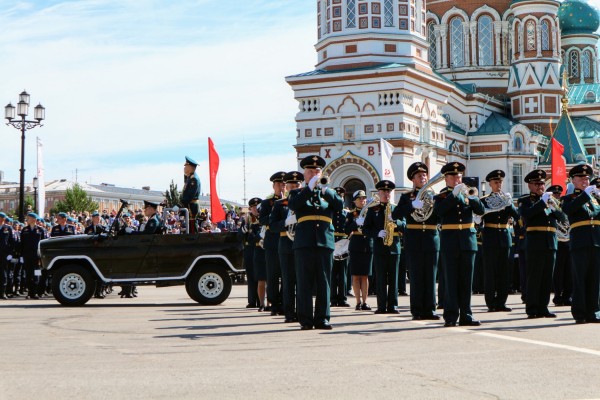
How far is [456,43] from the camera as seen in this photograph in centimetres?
6831

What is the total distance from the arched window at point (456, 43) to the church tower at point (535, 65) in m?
3.68

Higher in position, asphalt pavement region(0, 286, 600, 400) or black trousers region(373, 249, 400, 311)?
black trousers region(373, 249, 400, 311)

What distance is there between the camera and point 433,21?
225 ft

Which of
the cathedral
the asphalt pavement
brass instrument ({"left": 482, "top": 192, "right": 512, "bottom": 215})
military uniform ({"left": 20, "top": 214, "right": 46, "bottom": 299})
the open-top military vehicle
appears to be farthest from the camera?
the cathedral

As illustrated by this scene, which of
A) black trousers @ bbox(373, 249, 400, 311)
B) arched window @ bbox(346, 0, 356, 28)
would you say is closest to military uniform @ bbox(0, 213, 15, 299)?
black trousers @ bbox(373, 249, 400, 311)

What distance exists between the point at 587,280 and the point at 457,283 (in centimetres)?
184

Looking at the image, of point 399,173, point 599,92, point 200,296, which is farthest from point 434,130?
point 200,296

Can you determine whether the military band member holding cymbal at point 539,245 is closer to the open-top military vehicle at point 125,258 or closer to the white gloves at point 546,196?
the white gloves at point 546,196

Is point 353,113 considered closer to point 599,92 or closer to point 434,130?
point 434,130

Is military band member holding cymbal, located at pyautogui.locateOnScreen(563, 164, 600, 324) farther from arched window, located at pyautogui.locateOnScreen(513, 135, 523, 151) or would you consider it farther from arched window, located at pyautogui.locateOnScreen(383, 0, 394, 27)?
arched window, located at pyautogui.locateOnScreen(513, 135, 523, 151)

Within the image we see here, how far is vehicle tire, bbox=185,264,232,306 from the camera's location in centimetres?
1714

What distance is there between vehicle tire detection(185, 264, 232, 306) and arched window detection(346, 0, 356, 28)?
36.0 m

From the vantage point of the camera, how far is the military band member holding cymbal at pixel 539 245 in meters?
13.1

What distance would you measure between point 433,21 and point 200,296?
5482cm
